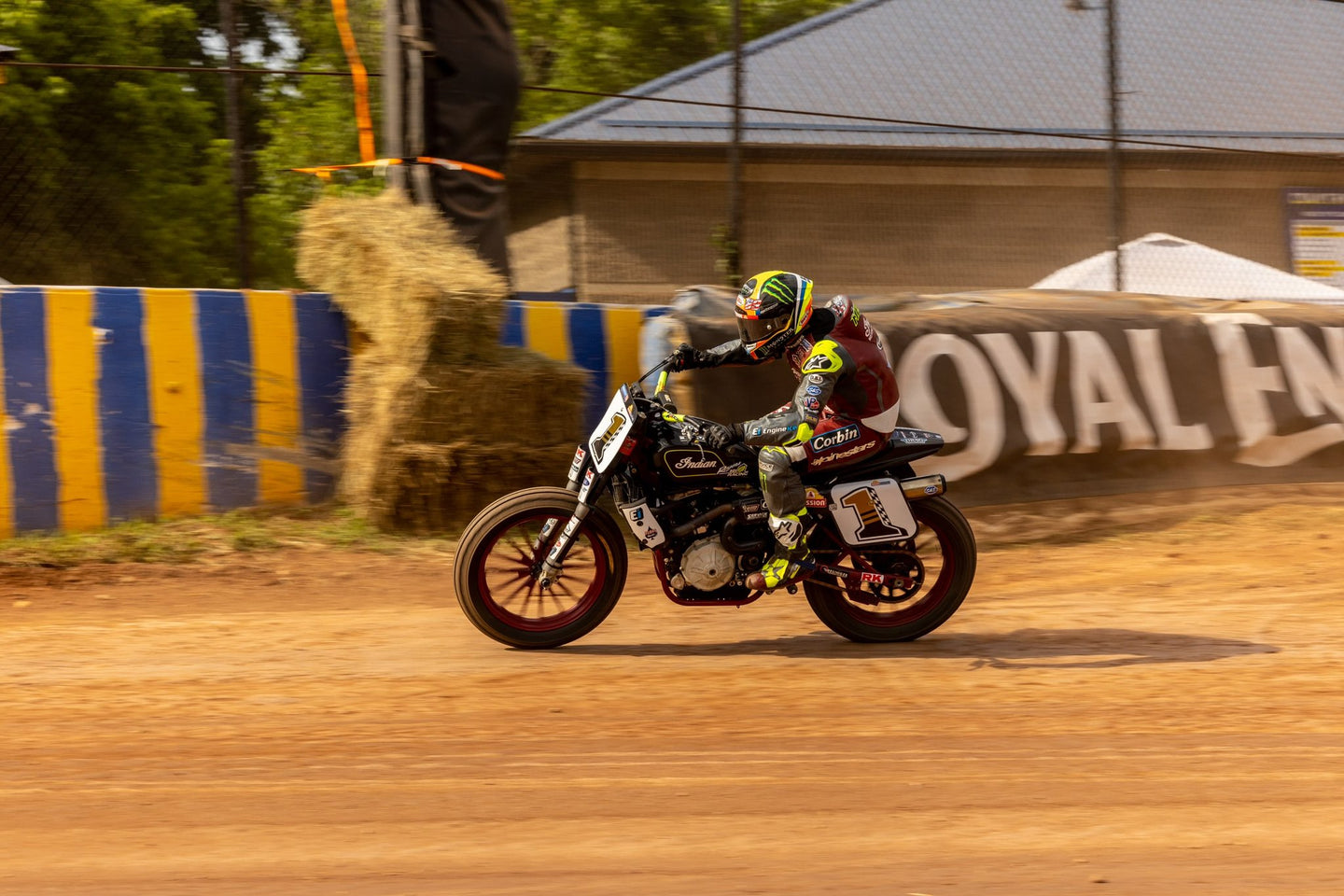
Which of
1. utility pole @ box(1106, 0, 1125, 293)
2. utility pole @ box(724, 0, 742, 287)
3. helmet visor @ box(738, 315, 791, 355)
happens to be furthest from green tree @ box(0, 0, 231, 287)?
utility pole @ box(1106, 0, 1125, 293)

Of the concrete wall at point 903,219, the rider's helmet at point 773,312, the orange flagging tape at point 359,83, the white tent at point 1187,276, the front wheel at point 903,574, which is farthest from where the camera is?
the concrete wall at point 903,219

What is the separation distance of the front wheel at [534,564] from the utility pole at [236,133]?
4.11 meters

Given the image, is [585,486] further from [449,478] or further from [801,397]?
[449,478]

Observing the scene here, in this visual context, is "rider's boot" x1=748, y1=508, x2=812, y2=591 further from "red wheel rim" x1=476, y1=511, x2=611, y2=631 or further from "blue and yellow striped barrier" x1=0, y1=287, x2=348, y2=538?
"blue and yellow striped barrier" x1=0, y1=287, x2=348, y2=538

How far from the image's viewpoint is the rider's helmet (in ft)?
21.3

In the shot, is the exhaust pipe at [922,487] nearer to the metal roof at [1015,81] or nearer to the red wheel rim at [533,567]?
the red wheel rim at [533,567]

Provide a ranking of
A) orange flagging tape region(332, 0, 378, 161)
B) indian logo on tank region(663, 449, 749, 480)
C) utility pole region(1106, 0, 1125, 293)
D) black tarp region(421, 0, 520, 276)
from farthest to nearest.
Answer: utility pole region(1106, 0, 1125, 293)
orange flagging tape region(332, 0, 378, 161)
black tarp region(421, 0, 520, 276)
indian logo on tank region(663, 449, 749, 480)

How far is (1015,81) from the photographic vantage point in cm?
1517

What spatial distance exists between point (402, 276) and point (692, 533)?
10.7ft

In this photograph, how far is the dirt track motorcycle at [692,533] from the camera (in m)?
6.28

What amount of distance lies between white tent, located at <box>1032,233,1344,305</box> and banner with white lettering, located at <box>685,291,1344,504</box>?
4.45 feet

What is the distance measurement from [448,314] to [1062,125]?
928 cm

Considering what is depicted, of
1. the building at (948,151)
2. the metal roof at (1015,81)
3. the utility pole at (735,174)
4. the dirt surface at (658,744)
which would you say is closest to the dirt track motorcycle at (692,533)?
the dirt surface at (658,744)

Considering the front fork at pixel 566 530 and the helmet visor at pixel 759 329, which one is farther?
the helmet visor at pixel 759 329
